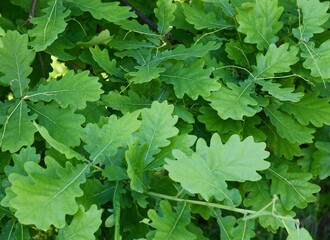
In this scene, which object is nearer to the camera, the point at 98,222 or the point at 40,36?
the point at 98,222

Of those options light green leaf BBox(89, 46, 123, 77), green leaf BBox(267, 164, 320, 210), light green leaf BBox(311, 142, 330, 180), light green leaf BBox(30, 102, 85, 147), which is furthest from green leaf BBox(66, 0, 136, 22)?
light green leaf BBox(311, 142, 330, 180)

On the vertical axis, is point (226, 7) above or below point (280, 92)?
above

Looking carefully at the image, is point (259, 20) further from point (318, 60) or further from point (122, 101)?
point (122, 101)

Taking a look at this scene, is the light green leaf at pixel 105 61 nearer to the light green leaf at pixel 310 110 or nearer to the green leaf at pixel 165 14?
the green leaf at pixel 165 14

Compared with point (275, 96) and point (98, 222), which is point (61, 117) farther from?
point (275, 96)

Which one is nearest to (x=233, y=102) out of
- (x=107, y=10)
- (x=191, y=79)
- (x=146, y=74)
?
(x=191, y=79)

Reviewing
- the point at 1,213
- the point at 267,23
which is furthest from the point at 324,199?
the point at 1,213

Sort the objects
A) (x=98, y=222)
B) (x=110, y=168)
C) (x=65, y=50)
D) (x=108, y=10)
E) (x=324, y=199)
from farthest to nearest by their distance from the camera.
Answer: (x=324, y=199) → (x=65, y=50) → (x=108, y=10) → (x=110, y=168) → (x=98, y=222)
